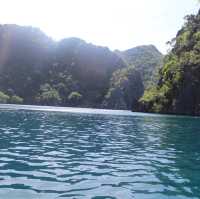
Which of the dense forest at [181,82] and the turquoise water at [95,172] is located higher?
the dense forest at [181,82]

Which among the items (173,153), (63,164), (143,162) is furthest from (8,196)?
(173,153)

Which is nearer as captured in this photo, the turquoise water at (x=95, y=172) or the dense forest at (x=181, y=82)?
the turquoise water at (x=95, y=172)

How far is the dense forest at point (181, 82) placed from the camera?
512 ft

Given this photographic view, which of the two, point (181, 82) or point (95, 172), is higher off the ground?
point (181, 82)

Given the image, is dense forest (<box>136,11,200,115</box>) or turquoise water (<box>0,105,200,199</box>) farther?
dense forest (<box>136,11,200,115</box>)

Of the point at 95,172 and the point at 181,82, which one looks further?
the point at 181,82

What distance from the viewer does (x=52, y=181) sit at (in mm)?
15086

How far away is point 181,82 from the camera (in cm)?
16112

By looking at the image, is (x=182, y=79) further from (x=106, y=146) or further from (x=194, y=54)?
(x=106, y=146)

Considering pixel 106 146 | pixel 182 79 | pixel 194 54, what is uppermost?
pixel 194 54

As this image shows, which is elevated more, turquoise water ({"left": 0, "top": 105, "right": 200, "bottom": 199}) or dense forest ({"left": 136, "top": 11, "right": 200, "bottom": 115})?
dense forest ({"left": 136, "top": 11, "right": 200, "bottom": 115})

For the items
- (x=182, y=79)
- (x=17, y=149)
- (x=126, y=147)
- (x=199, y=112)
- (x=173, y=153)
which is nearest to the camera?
(x=17, y=149)

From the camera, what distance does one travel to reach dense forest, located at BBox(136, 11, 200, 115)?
512ft

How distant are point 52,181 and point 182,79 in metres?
151
